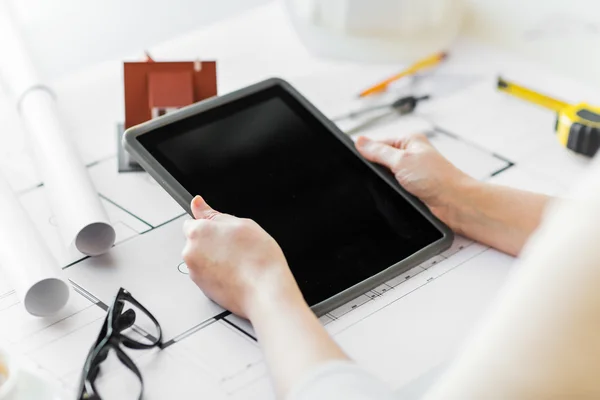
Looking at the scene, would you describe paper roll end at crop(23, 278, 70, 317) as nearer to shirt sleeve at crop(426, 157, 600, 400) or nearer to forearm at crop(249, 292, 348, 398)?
→ forearm at crop(249, 292, 348, 398)

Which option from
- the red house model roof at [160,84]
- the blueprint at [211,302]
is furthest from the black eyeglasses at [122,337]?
the red house model roof at [160,84]

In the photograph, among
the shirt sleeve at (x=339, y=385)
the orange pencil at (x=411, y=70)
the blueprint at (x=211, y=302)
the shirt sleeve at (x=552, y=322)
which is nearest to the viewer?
the shirt sleeve at (x=552, y=322)

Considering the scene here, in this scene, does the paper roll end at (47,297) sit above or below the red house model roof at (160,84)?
below

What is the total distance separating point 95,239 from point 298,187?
0.71ft

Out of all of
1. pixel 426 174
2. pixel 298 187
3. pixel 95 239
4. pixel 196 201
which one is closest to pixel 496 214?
pixel 426 174

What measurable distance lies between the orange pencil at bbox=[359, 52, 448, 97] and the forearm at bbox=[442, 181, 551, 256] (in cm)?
30

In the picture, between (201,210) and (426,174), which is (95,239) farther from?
(426,174)

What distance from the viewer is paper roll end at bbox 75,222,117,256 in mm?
843

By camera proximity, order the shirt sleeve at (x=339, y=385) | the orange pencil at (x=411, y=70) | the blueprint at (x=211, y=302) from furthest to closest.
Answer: the orange pencil at (x=411, y=70), the blueprint at (x=211, y=302), the shirt sleeve at (x=339, y=385)

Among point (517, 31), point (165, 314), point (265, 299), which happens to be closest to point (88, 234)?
point (165, 314)

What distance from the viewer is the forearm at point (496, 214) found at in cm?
84

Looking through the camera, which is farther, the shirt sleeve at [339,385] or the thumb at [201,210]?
the thumb at [201,210]

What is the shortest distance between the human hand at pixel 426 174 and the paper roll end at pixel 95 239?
28cm

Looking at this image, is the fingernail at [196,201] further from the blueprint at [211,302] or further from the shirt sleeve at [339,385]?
the shirt sleeve at [339,385]
